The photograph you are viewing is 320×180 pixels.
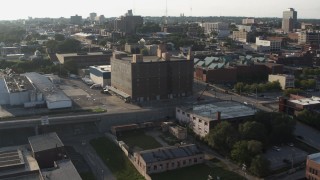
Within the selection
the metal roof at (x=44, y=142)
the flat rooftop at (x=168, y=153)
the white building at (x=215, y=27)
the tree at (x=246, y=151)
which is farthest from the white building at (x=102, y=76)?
the white building at (x=215, y=27)

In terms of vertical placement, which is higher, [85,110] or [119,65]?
[119,65]

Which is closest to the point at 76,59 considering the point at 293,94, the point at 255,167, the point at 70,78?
the point at 70,78

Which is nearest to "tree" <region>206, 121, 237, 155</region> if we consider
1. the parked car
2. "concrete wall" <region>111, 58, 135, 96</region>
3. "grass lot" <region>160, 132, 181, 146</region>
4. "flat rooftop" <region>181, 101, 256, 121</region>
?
"flat rooftop" <region>181, 101, 256, 121</region>

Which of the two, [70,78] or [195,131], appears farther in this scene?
[70,78]

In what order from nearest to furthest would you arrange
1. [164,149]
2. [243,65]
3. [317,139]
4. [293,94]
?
[164,149] < [317,139] < [293,94] < [243,65]

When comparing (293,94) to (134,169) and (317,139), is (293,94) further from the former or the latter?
(134,169)

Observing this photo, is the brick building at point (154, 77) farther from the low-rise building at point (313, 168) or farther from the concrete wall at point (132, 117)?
the low-rise building at point (313, 168)

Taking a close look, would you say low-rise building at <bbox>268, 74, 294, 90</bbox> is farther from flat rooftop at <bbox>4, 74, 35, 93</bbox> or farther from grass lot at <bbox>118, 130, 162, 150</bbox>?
flat rooftop at <bbox>4, 74, 35, 93</bbox>
